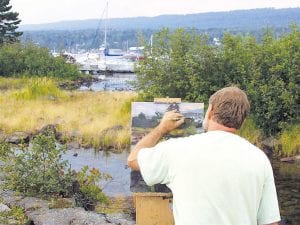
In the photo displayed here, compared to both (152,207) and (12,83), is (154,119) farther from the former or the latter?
(12,83)

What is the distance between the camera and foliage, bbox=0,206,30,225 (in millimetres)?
7551

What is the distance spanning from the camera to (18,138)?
667 inches

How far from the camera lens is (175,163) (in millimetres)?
3236

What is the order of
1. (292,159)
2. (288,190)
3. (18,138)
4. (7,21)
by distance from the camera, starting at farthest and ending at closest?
(7,21)
(18,138)
(292,159)
(288,190)

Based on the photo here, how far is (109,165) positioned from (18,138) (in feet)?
12.3

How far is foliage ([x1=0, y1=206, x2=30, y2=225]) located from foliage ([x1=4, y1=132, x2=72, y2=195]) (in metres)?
1.01

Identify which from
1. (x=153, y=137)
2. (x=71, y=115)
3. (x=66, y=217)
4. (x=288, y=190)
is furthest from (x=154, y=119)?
(x=71, y=115)

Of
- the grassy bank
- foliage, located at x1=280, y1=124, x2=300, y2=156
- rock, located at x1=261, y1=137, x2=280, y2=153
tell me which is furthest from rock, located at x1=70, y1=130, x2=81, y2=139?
foliage, located at x1=280, y1=124, x2=300, y2=156

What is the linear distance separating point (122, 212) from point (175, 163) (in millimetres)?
6562

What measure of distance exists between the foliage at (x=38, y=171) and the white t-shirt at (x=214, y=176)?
19.0 ft

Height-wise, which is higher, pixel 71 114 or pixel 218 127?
pixel 218 127

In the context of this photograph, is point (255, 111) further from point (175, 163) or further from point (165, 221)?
point (175, 163)

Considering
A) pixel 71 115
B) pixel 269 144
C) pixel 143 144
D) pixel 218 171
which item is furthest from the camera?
pixel 71 115

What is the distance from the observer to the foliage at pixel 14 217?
24.8 feet
